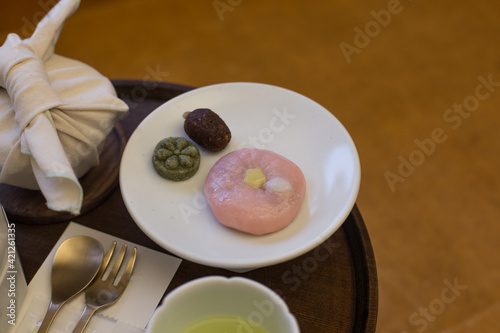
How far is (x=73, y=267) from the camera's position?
832 mm

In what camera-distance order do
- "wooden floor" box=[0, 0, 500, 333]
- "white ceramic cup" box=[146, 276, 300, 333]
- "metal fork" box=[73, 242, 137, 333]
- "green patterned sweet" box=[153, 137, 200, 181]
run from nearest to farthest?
"white ceramic cup" box=[146, 276, 300, 333] → "metal fork" box=[73, 242, 137, 333] → "green patterned sweet" box=[153, 137, 200, 181] → "wooden floor" box=[0, 0, 500, 333]

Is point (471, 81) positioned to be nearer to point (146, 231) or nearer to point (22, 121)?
point (146, 231)

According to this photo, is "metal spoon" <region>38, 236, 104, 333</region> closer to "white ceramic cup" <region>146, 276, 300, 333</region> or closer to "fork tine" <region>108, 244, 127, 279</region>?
"fork tine" <region>108, 244, 127, 279</region>

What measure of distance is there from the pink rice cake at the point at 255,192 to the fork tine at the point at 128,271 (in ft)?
0.54

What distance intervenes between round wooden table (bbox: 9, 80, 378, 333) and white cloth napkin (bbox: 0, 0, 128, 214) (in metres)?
0.10

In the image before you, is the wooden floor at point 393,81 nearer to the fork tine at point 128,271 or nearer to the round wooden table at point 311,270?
the round wooden table at point 311,270

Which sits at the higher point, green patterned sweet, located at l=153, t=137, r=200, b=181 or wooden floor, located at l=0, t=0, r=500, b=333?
green patterned sweet, located at l=153, t=137, r=200, b=181

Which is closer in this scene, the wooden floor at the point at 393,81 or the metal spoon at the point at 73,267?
the metal spoon at the point at 73,267

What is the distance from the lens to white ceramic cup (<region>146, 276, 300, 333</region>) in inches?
25.4

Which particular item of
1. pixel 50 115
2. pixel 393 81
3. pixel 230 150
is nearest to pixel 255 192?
pixel 230 150

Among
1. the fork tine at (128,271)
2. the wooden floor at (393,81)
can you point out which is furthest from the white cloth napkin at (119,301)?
the wooden floor at (393,81)

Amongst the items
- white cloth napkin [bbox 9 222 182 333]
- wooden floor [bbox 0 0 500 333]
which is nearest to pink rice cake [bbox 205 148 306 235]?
white cloth napkin [bbox 9 222 182 333]

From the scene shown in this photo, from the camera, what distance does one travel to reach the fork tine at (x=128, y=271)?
82 centimetres

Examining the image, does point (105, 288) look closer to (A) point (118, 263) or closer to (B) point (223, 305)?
(A) point (118, 263)
